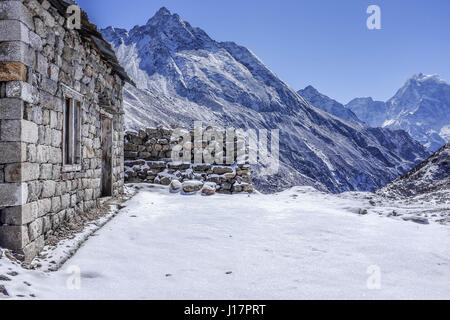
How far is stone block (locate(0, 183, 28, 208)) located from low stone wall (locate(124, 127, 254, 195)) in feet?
17.1

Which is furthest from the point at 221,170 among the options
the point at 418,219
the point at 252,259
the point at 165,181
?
the point at 252,259

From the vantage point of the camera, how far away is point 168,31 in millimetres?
70312

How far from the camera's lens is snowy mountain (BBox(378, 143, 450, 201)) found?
7978 mm

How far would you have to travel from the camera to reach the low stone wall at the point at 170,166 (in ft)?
26.7

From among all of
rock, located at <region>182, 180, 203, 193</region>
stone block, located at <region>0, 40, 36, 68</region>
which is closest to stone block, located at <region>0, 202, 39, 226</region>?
stone block, located at <region>0, 40, 36, 68</region>

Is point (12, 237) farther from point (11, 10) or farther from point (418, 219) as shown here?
point (418, 219)

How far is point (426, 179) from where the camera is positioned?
865cm

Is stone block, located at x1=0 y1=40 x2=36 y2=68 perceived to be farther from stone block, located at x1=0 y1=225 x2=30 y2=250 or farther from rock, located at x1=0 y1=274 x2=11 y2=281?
rock, located at x1=0 y1=274 x2=11 y2=281

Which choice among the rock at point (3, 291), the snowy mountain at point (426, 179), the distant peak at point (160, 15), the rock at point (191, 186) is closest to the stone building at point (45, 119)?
the rock at point (3, 291)

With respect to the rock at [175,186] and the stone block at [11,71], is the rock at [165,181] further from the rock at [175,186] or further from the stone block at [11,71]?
the stone block at [11,71]

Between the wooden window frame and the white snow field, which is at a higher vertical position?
the wooden window frame

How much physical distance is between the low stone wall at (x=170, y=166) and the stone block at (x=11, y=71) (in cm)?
534

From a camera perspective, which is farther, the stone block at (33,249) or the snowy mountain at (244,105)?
the snowy mountain at (244,105)
